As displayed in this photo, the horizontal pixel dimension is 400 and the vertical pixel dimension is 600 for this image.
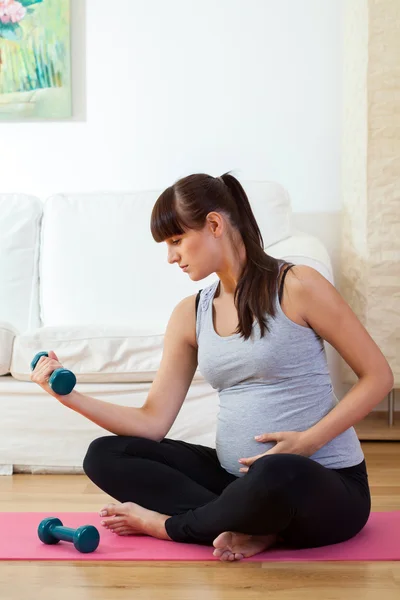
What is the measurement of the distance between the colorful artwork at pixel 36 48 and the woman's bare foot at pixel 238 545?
7.57 feet

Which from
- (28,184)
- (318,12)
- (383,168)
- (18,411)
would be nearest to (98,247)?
(28,184)

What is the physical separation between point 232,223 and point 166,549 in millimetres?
685

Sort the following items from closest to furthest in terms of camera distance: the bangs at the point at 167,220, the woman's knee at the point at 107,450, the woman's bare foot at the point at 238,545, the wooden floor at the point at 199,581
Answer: the wooden floor at the point at 199,581, the woman's bare foot at the point at 238,545, the bangs at the point at 167,220, the woman's knee at the point at 107,450

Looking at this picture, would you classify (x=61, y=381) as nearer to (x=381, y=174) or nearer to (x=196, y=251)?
(x=196, y=251)

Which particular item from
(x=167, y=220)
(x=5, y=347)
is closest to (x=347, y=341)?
(x=167, y=220)

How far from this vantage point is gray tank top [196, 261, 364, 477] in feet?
5.99

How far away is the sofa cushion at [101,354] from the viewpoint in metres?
2.56

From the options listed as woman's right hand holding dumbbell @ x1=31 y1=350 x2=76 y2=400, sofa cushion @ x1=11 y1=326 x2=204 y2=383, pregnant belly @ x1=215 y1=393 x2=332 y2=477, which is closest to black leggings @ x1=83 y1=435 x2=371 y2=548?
pregnant belly @ x1=215 y1=393 x2=332 y2=477

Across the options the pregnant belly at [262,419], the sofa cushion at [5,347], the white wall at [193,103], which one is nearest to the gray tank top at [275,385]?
the pregnant belly at [262,419]

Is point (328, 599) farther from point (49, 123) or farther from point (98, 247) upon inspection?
point (49, 123)

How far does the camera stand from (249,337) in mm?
1839

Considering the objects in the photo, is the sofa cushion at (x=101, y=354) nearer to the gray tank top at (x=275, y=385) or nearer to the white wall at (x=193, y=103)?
the gray tank top at (x=275, y=385)

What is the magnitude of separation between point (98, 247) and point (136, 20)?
1.00m

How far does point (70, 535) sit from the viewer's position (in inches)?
70.7
